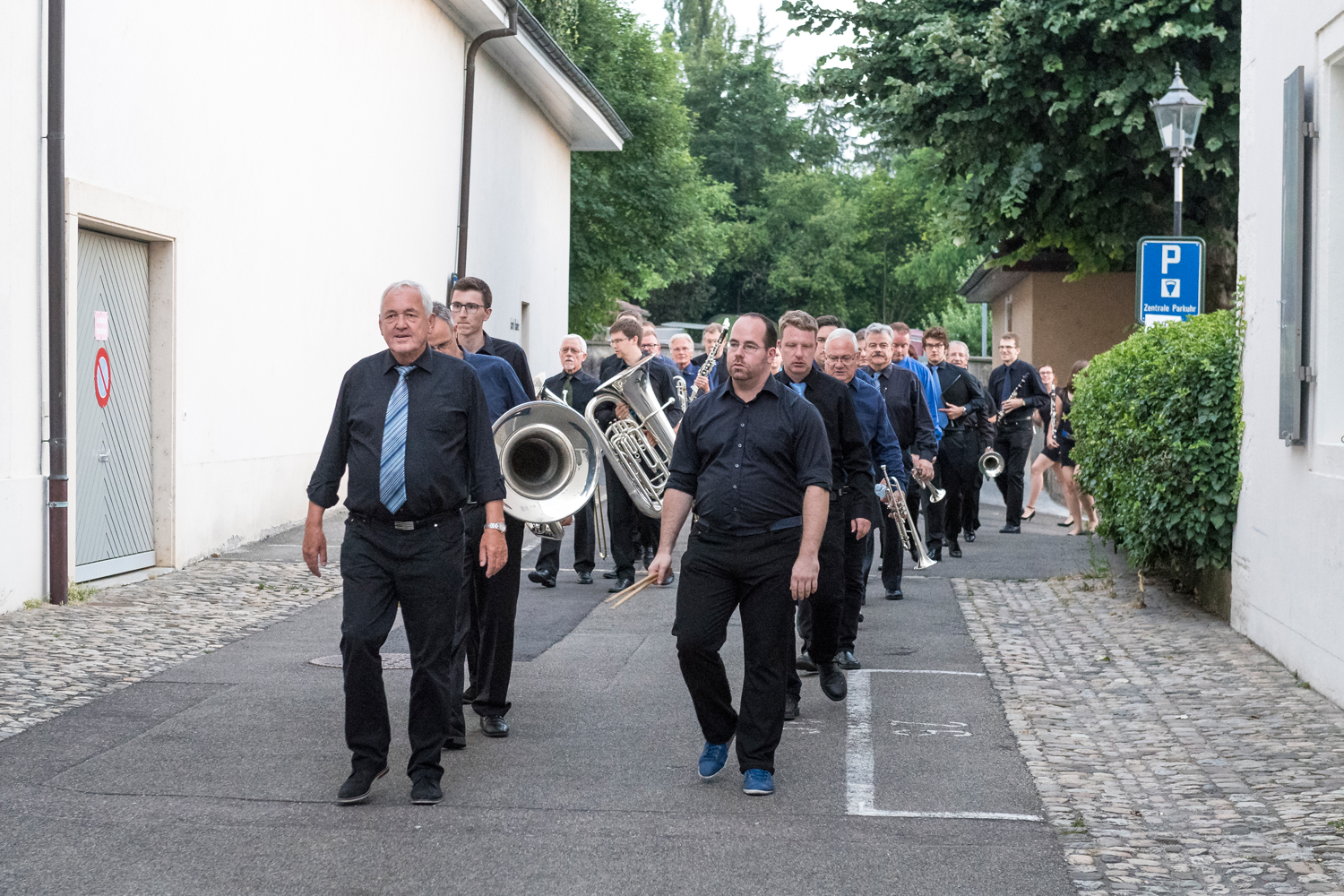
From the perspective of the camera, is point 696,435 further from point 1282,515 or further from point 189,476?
point 189,476

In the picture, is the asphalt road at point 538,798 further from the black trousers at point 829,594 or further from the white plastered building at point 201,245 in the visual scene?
the white plastered building at point 201,245

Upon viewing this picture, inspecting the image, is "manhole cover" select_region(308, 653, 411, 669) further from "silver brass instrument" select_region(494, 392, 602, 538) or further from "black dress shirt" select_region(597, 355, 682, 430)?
"black dress shirt" select_region(597, 355, 682, 430)

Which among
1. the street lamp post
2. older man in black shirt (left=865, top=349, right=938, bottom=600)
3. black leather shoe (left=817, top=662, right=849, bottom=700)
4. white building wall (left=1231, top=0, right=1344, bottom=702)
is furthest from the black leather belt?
the street lamp post

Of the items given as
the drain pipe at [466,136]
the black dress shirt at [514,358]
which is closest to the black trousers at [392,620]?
the black dress shirt at [514,358]

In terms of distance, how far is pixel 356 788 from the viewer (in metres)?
5.41

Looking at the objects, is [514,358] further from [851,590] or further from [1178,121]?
[1178,121]

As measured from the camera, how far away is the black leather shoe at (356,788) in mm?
5391

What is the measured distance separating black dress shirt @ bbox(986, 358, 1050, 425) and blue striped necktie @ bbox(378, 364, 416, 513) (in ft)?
33.7

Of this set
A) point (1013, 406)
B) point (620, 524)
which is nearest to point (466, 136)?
point (1013, 406)

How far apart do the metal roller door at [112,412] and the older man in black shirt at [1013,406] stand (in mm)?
7878

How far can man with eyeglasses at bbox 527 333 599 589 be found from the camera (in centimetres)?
1143

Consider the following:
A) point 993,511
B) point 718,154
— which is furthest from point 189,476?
point 718,154

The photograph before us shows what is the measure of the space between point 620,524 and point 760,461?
5705 mm

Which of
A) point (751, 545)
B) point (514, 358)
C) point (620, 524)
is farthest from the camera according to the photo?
point (620, 524)
